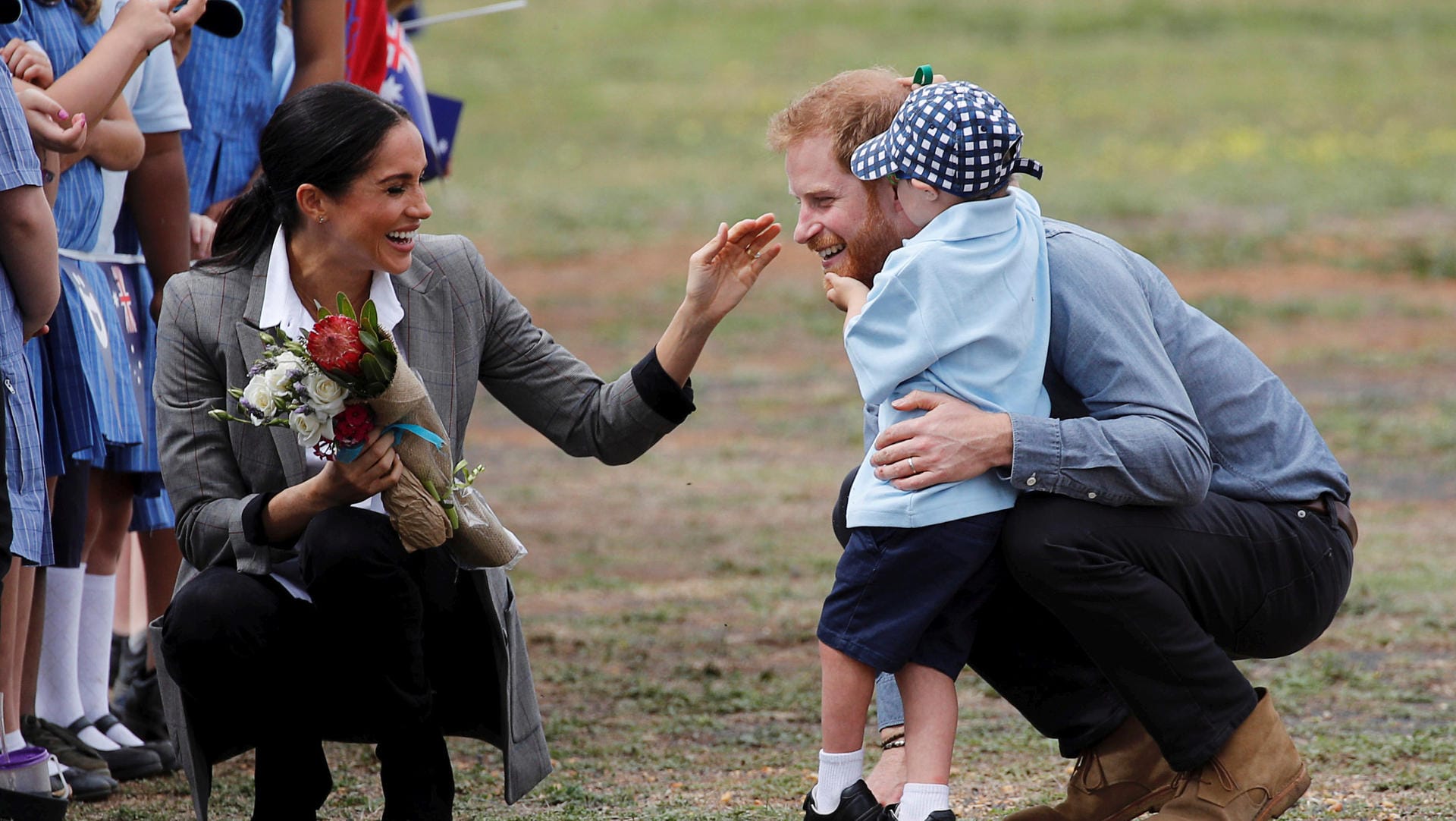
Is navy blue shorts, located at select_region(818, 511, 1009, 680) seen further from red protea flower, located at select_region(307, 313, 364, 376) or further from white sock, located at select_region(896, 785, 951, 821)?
red protea flower, located at select_region(307, 313, 364, 376)

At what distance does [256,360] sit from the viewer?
10.8 ft

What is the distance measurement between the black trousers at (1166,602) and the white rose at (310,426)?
3.67ft

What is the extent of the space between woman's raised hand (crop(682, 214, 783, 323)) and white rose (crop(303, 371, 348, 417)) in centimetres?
70

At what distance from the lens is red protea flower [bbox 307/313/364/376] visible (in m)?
2.99

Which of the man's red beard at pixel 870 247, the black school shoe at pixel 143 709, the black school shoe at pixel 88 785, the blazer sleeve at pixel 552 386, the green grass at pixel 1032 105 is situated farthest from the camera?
the green grass at pixel 1032 105

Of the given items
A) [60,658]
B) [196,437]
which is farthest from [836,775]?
[60,658]

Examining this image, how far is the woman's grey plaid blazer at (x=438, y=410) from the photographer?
330cm

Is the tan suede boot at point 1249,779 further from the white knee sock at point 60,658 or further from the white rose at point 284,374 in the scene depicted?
the white knee sock at point 60,658

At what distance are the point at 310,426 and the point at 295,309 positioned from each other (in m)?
0.42

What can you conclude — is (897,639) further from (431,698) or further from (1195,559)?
(431,698)

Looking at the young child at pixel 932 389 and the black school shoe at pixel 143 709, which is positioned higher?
the young child at pixel 932 389

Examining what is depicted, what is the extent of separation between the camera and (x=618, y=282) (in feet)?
45.9

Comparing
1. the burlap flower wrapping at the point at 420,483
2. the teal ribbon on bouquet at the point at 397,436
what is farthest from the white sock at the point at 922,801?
the teal ribbon on bouquet at the point at 397,436

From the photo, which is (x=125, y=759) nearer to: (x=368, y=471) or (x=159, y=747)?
(x=159, y=747)
